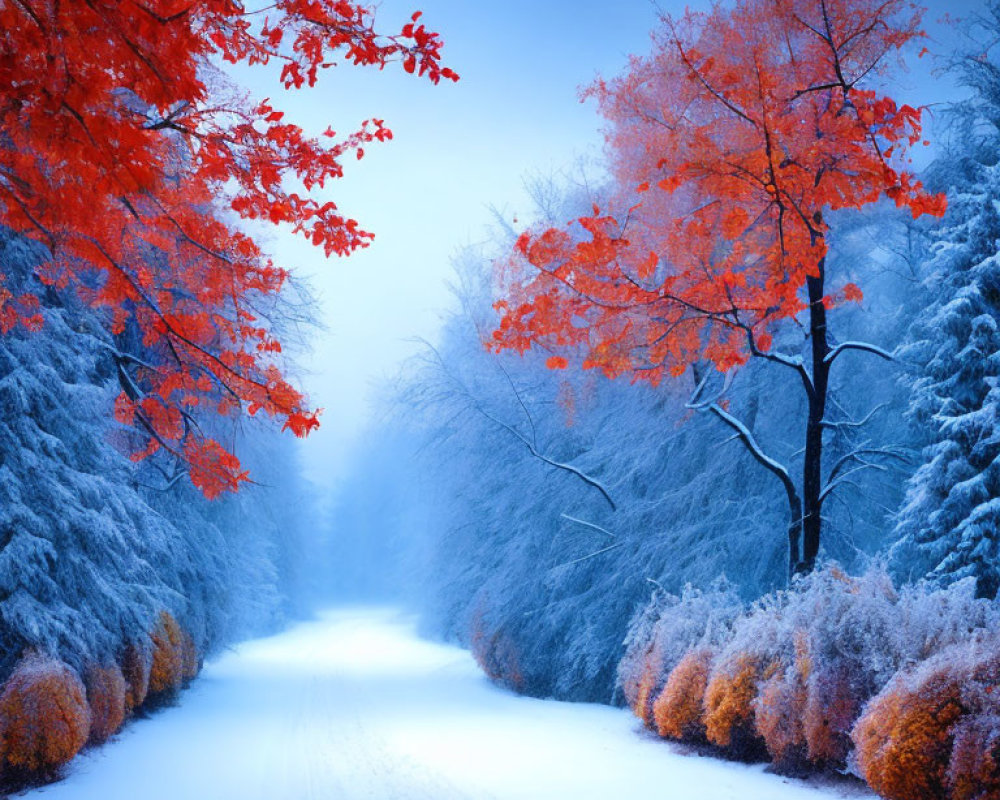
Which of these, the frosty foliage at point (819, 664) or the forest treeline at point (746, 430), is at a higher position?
the forest treeline at point (746, 430)

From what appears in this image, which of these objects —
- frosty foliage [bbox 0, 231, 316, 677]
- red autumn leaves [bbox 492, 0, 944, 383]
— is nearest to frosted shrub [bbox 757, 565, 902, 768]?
red autumn leaves [bbox 492, 0, 944, 383]

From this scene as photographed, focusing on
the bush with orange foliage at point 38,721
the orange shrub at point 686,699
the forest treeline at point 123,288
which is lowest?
the bush with orange foliage at point 38,721

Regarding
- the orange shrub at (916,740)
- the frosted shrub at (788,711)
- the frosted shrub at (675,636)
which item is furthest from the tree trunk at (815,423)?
the orange shrub at (916,740)

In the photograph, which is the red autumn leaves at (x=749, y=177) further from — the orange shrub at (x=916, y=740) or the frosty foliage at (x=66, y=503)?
the frosty foliage at (x=66, y=503)

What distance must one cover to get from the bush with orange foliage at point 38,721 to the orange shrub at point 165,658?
333 cm

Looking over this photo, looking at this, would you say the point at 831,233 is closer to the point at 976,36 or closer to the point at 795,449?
the point at 795,449

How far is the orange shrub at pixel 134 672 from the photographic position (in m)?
9.31

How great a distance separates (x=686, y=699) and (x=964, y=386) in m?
5.26

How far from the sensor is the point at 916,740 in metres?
4.49

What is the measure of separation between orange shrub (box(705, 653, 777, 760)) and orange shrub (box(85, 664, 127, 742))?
6.09 m

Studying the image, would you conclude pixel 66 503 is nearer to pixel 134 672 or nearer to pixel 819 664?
pixel 134 672

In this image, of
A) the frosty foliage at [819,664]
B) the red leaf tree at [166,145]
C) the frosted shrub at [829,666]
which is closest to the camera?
the red leaf tree at [166,145]

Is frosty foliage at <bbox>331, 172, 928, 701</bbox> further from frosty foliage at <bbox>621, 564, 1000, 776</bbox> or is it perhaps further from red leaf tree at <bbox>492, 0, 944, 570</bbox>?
red leaf tree at <bbox>492, 0, 944, 570</bbox>

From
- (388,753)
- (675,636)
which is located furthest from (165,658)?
(675,636)
